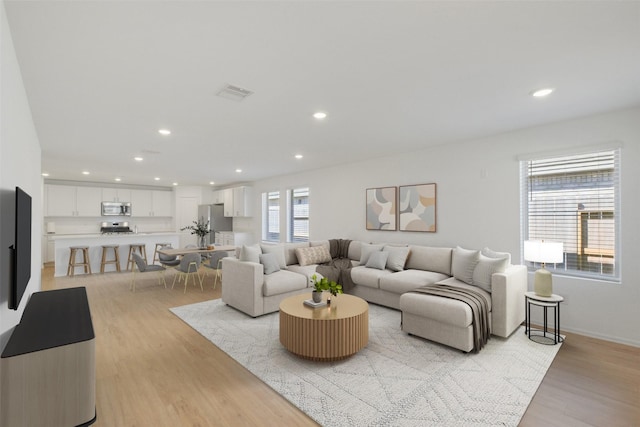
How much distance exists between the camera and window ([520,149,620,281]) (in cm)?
338

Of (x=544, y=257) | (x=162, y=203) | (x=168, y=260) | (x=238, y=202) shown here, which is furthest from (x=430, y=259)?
(x=162, y=203)

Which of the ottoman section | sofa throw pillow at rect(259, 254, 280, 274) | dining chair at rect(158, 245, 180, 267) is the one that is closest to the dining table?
dining chair at rect(158, 245, 180, 267)

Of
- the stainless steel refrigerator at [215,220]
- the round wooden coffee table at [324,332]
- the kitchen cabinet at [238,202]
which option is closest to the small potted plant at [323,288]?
the round wooden coffee table at [324,332]

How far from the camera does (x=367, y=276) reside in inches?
179

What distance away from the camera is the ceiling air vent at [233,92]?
8.65 ft

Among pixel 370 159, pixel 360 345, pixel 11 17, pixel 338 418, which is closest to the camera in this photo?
pixel 11 17

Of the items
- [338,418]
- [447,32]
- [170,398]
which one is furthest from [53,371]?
[447,32]

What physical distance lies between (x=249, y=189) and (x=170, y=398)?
697 cm

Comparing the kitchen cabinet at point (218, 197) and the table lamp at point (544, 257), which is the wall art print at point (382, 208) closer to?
the table lamp at point (544, 257)

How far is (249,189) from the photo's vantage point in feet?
29.0

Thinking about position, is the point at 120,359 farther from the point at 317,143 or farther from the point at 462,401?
the point at 317,143

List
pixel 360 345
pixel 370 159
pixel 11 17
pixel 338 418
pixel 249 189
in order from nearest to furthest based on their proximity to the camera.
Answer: pixel 11 17 → pixel 338 418 → pixel 360 345 → pixel 370 159 → pixel 249 189

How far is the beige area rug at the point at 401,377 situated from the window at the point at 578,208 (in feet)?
3.77

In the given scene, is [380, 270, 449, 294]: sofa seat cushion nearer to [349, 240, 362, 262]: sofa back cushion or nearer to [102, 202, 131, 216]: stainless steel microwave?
[349, 240, 362, 262]: sofa back cushion
